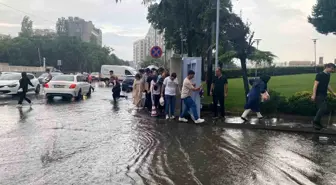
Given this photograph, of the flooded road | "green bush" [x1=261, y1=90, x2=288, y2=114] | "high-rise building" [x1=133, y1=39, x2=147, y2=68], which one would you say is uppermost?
"high-rise building" [x1=133, y1=39, x2=147, y2=68]

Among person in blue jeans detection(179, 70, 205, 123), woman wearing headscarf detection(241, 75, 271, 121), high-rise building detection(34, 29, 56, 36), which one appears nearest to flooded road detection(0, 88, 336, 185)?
person in blue jeans detection(179, 70, 205, 123)

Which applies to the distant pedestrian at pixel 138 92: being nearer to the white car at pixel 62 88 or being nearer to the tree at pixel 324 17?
the white car at pixel 62 88

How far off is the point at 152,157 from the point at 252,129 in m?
4.53

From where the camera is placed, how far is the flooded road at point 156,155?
A: 219 inches

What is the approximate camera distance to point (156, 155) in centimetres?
702

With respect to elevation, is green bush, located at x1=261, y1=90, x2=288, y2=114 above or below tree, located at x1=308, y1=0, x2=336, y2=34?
below

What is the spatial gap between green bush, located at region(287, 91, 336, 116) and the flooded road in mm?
3093

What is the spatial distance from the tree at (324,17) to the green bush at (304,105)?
85.3 feet

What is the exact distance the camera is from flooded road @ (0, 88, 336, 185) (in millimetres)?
5555

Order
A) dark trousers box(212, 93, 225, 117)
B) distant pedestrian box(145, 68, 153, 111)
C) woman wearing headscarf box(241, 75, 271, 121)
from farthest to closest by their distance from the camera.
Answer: distant pedestrian box(145, 68, 153, 111)
dark trousers box(212, 93, 225, 117)
woman wearing headscarf box(241, 75, 271, 121)

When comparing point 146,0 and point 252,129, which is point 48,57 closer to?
point 146,0

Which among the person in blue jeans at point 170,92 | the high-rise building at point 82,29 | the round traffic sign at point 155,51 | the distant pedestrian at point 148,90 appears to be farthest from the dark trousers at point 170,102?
the high-rise building at point 82,29

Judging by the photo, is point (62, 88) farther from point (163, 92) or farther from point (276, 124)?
point (276, 124)

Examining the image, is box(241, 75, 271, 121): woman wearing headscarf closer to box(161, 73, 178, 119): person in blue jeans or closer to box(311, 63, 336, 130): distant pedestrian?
box(311, 63, 336, 130): distant pedestrian
